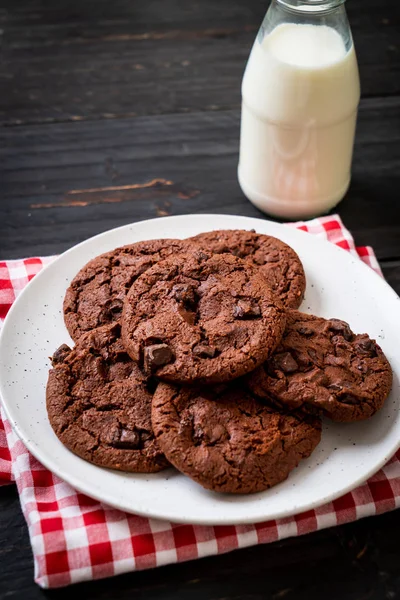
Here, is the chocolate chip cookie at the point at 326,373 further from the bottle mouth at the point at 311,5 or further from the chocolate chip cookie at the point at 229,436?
the bottle mouth at the point at 311,5

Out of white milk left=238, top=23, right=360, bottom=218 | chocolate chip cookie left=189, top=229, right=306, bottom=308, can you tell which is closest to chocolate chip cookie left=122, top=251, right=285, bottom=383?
chocolate chip cookie left=189, top=229, right=306, bottom=308

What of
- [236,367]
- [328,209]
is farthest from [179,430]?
[328,209]

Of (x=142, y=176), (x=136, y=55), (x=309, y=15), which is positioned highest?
(x=309, y=15)

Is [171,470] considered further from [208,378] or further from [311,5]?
[311,5]

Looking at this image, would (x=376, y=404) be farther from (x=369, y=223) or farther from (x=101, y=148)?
(x=101, y=148)

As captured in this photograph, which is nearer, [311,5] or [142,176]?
[311,5]

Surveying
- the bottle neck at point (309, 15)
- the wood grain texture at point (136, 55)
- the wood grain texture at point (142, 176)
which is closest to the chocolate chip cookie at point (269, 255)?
the wood grain texture at point (142, 176)

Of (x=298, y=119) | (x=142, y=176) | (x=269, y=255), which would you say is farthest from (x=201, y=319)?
(x=142, y=176)

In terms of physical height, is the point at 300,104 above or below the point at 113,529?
above
